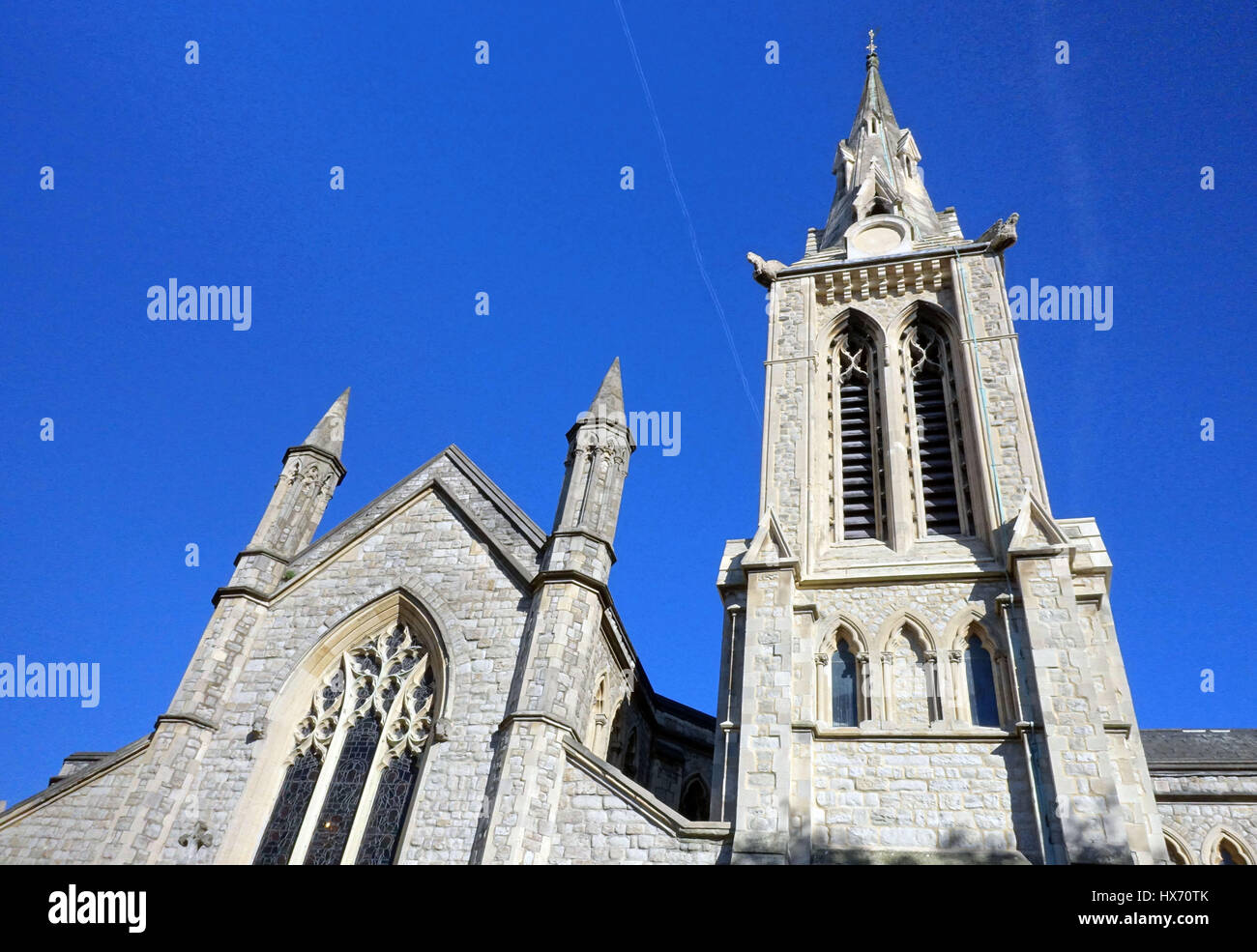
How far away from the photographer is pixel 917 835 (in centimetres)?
1070

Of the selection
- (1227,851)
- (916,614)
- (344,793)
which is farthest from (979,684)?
(344,793)

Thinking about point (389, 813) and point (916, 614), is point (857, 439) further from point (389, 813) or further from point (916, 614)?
point (389, 813)

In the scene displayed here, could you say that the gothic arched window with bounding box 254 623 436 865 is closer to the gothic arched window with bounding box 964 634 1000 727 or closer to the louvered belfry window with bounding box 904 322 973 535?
the gothic arched window with bounding box 964 634 1000 727

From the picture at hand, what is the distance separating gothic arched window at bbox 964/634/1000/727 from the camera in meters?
11.8

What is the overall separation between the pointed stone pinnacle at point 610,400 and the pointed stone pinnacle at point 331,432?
5.50 metres

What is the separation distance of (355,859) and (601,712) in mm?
4228

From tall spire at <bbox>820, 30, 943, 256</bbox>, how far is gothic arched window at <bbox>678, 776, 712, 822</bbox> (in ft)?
40.7

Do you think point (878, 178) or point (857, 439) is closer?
point (857, 439)

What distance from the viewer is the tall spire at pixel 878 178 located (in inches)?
891

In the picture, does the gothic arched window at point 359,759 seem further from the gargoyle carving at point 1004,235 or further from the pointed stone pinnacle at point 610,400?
the gargoyle carving at point 1004,235

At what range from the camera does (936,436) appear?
16.1m

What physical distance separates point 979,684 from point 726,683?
138 inches
